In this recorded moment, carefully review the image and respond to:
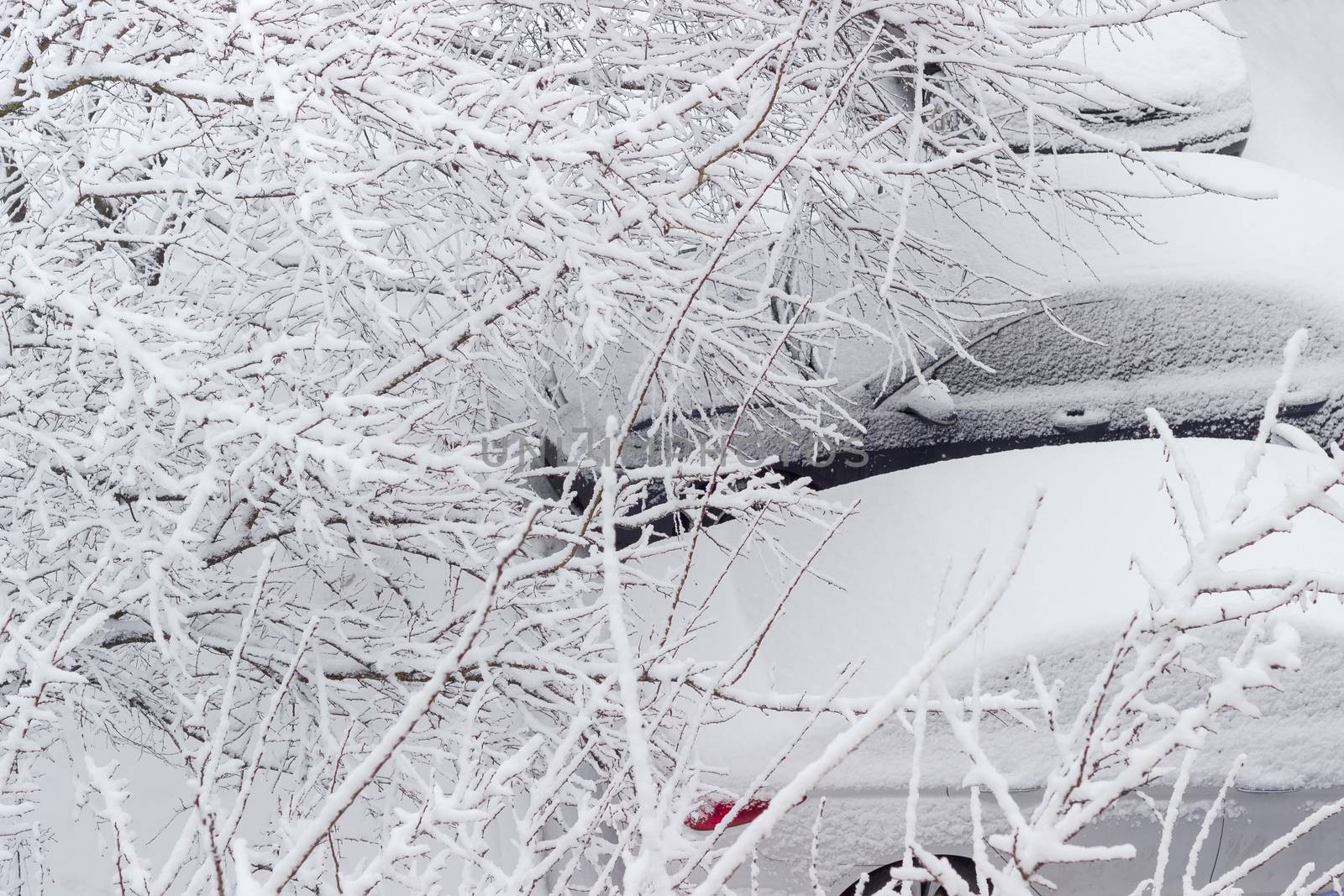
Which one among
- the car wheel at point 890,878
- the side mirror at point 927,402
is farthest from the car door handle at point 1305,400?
the car wheel at point 890,878

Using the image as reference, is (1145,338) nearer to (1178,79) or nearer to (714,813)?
(1178,79)

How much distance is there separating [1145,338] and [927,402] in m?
0.76

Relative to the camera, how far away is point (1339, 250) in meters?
3.40

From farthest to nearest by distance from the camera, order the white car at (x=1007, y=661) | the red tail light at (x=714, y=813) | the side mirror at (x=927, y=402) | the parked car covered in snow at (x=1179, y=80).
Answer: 1. the parked car covered in snow at (x=1179, y=80)
2. the side mirror at (x=927, y=402)
3. the white car at (x=1007, y=661)
4. the red tail light at (x=714, y=813)

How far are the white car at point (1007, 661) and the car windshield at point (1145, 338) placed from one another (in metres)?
0.48

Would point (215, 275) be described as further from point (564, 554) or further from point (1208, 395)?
point (1208, 395)

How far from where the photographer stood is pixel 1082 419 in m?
3.27

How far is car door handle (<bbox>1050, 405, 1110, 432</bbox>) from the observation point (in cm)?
326

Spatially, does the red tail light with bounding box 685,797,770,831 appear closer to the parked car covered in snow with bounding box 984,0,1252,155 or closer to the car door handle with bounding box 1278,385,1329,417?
the car door handle with bounding box 1278,385,1329,417

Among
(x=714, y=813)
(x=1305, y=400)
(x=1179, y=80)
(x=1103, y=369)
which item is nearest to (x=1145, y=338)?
(x=1103, y=369)

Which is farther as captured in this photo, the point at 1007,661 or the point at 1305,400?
the point at 1305,400

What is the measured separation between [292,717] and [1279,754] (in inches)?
106

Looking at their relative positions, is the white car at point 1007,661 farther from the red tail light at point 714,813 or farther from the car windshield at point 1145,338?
the car windshield at point 1145,338

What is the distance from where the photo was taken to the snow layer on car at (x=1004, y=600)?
8.16 ft
